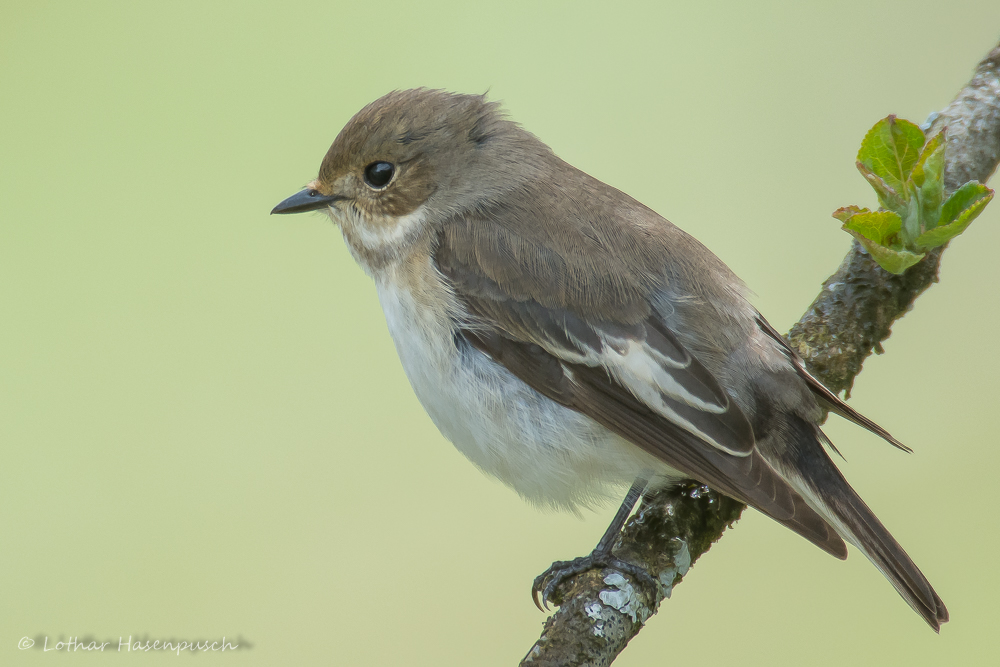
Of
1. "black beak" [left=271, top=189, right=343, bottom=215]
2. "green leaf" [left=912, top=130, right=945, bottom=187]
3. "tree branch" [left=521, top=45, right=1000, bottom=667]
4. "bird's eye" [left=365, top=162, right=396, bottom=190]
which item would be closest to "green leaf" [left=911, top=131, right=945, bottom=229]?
"green leaf" [left=912, top=130, right=945, bottom=187]

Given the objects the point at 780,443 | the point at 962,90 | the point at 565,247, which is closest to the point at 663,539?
the point at 780,443

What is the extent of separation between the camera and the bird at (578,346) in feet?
7.81

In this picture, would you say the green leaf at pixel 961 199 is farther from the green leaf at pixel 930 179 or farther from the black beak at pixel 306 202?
the black beak at pixel 306 202

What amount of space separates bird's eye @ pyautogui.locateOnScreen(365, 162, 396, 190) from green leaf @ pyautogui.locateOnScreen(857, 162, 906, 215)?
1.41 metres

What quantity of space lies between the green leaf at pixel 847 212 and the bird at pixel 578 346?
376mm

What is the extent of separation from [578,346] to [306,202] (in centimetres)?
105

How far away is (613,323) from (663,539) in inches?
24.8

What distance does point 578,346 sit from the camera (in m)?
2.46

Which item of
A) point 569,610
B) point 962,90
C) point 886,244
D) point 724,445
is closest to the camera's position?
point 569,610

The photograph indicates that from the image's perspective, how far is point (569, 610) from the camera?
217cm

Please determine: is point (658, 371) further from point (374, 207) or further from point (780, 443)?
point (374, 207)

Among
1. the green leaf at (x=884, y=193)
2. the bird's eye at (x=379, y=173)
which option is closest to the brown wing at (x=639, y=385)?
the bird's eye at (x=379, y=173)

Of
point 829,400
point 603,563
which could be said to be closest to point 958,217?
point 829,400

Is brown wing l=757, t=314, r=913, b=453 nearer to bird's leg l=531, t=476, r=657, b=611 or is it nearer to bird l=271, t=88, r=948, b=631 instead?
bird l=271, t=88, r=948, b=631
